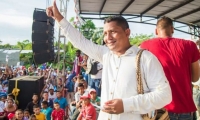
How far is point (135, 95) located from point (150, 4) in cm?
695

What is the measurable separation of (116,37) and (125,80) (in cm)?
30

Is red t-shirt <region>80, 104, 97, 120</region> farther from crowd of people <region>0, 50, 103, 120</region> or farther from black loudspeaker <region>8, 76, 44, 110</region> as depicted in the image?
black loudspeaker <region>8, 76, 44, 110</region>

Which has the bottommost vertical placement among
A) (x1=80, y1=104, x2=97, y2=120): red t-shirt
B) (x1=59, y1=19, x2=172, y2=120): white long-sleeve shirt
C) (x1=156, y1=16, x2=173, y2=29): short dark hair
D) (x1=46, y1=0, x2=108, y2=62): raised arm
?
(x1=80, y1=104, x2=97, y2=120): red t-shirt

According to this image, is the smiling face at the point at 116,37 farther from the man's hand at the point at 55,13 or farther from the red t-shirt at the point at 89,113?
the red t-shirt at the point at 89,113

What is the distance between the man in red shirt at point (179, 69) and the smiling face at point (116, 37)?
1.96ft

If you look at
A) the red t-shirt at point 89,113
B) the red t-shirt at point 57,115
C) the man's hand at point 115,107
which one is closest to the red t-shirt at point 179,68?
the man's hand at point 115,107

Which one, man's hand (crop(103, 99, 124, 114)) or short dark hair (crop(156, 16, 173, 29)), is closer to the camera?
man's hand (crop(103, 99, 124, 114))

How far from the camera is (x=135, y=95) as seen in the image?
5.20 ft

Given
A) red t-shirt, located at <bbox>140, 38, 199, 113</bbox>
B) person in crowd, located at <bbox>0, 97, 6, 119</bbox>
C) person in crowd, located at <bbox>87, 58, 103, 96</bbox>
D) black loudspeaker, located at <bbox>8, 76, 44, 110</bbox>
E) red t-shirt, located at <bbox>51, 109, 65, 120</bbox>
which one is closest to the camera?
red t-shirt, located at <bbox>140, 38, 199, 113</bbox>

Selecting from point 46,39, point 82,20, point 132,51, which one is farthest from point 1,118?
point 132,51

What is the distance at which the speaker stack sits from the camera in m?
8.53

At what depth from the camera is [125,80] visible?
5.26ft

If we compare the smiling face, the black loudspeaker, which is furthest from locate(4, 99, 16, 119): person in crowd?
the smiling face

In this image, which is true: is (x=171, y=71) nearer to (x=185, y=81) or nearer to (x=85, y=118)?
(x=185, y=81)
